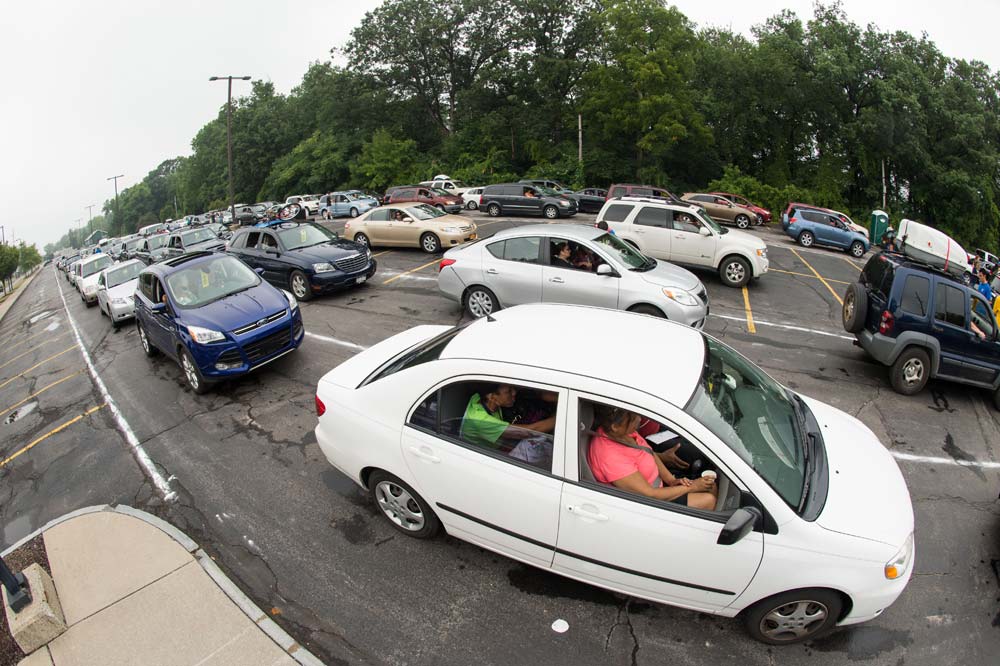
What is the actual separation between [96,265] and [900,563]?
81.0ft

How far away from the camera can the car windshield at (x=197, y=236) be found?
1902 centimetres

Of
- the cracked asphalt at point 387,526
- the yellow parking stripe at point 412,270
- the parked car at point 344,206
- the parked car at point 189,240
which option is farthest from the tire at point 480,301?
the parked car at point 344,206

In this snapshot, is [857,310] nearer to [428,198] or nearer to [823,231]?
[823,231]

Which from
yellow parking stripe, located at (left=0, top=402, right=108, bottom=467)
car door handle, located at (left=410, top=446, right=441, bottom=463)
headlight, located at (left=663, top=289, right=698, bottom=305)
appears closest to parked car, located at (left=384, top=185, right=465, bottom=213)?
headlight, located at (left=663, top=289, right=698, bottom=305)

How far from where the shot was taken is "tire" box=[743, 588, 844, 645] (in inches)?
125

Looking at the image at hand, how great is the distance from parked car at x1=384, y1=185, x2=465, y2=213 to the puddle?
61.6 feet

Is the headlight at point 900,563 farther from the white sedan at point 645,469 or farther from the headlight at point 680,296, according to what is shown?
the headlight at point 680,296

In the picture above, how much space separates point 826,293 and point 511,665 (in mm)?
12308

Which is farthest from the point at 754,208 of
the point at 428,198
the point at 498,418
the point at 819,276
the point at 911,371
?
the point at 498,418

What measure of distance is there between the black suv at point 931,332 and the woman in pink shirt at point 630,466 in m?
5.56

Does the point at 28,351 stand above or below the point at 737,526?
below

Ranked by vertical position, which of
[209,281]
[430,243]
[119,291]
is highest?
[209,281]

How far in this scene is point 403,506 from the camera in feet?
14.1

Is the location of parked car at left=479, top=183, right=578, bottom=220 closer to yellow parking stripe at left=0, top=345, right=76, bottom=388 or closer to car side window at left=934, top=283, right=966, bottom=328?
car side window at left=934, top=283, right=966, bottom=328
